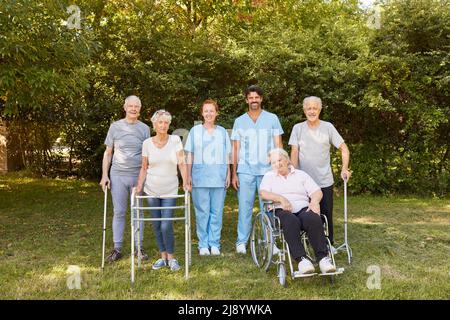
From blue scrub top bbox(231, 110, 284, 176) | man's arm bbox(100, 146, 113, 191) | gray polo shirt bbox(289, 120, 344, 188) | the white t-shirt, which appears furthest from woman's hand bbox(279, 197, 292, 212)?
man's arm bbox(100, 146, 113, 191)

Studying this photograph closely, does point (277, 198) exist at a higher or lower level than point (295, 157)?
lower

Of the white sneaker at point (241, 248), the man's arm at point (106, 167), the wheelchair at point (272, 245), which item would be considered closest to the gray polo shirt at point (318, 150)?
the wheelchair at point (272, 245)

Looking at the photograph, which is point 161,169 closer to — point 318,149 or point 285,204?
point 285,204

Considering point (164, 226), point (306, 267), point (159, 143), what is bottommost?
point (306, 267)

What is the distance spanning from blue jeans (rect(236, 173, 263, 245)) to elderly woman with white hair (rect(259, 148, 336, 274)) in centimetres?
58

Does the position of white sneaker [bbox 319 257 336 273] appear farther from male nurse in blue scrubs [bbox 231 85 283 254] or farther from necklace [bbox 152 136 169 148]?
necklace [bbox 152 136 169 148]

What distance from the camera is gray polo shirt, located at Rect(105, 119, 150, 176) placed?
14.4 ft

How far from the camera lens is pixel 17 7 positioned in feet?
15.1

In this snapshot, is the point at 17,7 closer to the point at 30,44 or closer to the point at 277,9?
the point at 30,44

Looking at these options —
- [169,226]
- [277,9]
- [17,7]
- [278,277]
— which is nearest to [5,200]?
[17,7]

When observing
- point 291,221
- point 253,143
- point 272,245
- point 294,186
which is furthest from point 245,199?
point 291,221

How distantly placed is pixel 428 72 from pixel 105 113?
5.31 metres

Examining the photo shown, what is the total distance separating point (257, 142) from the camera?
471cm

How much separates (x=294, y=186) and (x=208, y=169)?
0.92 meters
